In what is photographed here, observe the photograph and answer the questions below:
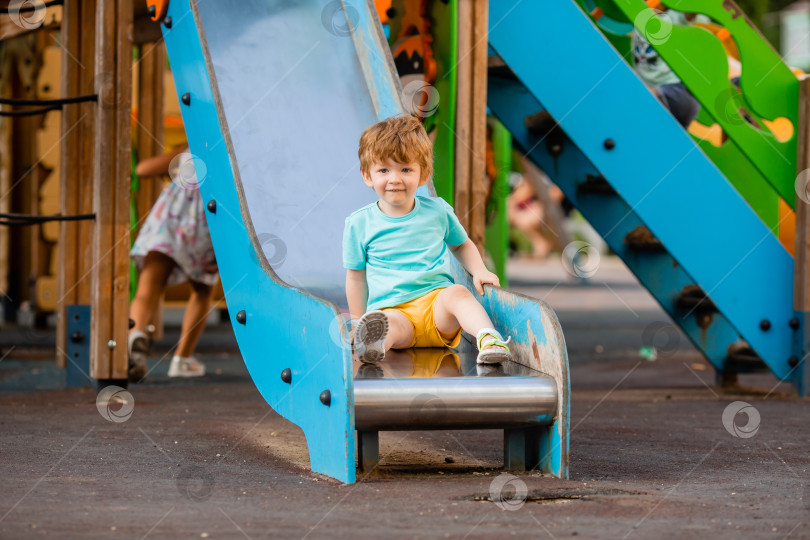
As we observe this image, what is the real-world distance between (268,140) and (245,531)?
254cm

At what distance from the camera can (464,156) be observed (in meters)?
5.50

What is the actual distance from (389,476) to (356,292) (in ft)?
2.77

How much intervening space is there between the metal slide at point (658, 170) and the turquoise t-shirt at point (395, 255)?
1.99 meters

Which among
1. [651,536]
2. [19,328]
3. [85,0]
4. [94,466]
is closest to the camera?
[651,536]

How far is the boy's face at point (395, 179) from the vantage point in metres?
4.03

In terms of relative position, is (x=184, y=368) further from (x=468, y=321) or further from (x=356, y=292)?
(x=468, y=321)

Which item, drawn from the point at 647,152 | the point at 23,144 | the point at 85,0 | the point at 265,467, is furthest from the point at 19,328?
the point at 265,467

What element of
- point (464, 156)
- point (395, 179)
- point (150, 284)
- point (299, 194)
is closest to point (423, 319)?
point (395, 179)

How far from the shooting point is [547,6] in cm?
596

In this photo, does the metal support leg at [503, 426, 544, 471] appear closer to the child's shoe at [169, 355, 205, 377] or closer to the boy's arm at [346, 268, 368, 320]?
the boy's arm at [346, 268, 368, 320]

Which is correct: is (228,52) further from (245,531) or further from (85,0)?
(245,531)

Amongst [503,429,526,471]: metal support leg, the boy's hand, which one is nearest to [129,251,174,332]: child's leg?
the boy's hand

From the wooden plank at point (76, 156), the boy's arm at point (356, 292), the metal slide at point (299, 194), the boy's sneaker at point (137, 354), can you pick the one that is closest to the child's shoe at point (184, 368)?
the boy's sneaker at point (137, 354)

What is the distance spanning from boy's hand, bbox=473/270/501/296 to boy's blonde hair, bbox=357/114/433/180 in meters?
0.44
